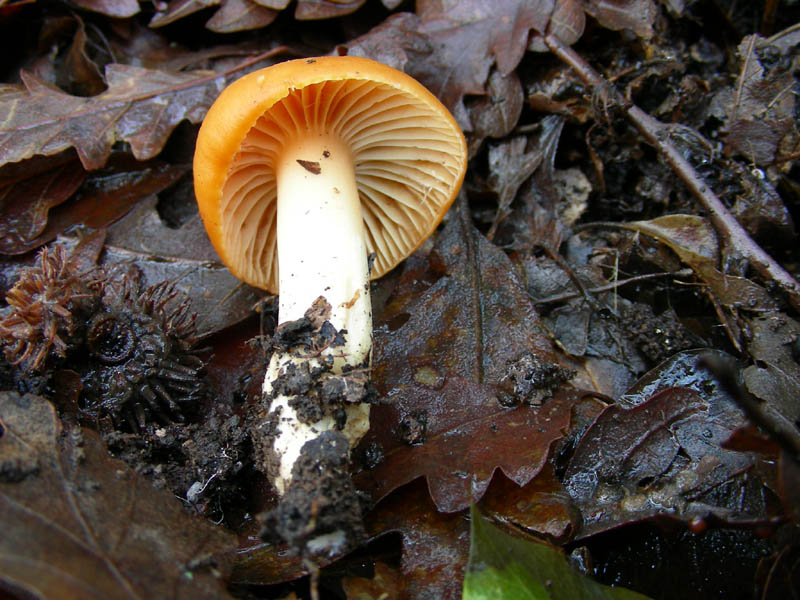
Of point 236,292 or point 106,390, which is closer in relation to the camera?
point 106,390

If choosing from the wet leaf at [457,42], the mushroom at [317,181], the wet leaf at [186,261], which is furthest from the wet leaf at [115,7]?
the mushroom at [317,181]

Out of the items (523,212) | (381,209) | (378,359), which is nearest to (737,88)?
(523,212)

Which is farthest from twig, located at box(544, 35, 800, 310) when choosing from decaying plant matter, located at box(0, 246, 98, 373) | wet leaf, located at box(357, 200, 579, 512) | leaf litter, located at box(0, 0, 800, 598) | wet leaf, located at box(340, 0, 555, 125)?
decaying plant matter, located at box(0, 246, 98, 373)

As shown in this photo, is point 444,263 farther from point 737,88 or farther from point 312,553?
point 737,88

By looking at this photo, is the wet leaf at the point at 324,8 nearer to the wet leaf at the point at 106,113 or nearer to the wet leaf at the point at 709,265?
the wet leaf at the point at 106,113

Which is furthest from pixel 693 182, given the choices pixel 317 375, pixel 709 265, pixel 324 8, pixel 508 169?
pixel 324 8

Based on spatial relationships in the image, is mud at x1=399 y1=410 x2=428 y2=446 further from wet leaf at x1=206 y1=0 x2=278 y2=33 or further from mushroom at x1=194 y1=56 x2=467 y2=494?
wet leaf at x1=206 y1=0 x2=278 y2=33
